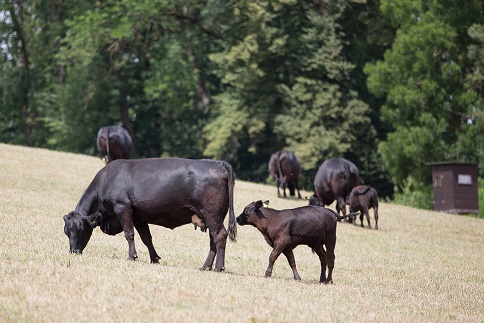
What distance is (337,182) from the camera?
96.1 feet

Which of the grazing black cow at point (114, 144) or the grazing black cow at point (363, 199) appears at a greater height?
the grazing black cow at point (114, 144)

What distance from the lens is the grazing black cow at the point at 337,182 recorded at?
29203 mm

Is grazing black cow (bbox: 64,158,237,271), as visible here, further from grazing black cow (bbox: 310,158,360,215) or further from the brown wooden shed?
the brown wooden shed

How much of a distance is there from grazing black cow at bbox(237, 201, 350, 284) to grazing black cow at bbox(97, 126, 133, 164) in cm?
→ 1889

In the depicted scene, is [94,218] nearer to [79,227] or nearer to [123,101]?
[79,227]

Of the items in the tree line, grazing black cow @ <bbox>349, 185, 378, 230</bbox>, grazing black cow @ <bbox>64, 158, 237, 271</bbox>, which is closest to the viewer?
grazing black cow @ <bbox>64, 158, 237, 271</bbox>

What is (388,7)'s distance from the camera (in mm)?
51500

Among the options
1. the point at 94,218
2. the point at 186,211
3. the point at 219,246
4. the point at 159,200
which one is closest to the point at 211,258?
the point at 219,246

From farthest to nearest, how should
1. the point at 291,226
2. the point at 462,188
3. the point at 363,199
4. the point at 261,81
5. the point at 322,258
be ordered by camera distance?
the point at 261,81 → the point at 462,188 → the point at 363,199 → the point at 322,258 → the point at 291,226

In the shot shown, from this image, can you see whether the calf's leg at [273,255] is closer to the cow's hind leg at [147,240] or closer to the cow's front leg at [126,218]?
the cow's hind leg at [147,240]

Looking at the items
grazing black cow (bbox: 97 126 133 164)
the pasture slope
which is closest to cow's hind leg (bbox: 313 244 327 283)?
the pasture slope

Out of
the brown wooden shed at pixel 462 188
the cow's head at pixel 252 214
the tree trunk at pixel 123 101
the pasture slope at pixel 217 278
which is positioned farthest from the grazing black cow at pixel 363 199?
the tree trunk at pixel 123 101

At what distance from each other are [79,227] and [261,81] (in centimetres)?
4117

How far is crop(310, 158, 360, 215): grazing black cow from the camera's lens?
29.2m
